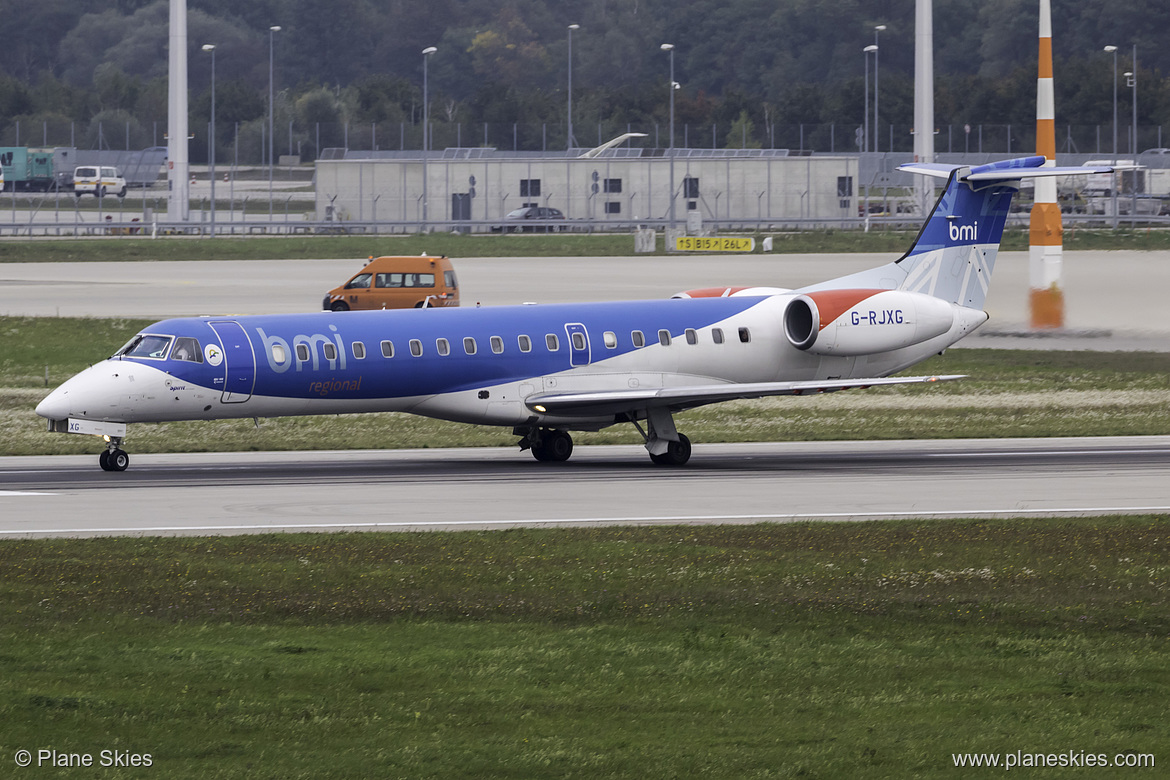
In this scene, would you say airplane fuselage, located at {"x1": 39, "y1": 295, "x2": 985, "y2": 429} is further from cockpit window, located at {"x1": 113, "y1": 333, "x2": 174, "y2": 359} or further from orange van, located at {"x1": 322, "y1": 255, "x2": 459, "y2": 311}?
orange van, located at {"x1": 322, "y1": 255, "x2": 459, "y2": 311}

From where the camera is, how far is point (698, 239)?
8581 cm

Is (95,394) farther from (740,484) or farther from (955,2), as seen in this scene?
(955,2)

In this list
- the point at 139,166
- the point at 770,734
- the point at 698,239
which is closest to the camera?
the point at 770,734

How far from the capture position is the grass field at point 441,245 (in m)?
83.5

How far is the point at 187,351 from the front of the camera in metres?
28.7

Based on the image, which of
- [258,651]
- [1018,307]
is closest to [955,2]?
[1018,307]

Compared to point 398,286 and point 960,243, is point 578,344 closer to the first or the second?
point 960,243

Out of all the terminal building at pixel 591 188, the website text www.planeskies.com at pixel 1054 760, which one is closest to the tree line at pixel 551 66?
the terminal building at pixel 591 188

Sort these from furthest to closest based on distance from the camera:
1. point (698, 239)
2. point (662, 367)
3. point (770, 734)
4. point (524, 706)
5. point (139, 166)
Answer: point (139, 166) < point (698, 239) < point (662, 367) < point (524, 706) < point (770, 734)

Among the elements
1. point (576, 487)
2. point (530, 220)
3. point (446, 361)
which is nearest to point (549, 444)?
point (446, 361)

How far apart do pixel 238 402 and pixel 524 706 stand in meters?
16.9

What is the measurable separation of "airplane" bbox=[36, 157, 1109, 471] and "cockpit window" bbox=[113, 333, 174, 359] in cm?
3

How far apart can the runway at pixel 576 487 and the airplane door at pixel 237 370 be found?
5.12 ft

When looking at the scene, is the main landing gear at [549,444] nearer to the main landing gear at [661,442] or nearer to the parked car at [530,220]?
the main landing gear at [661,442]
